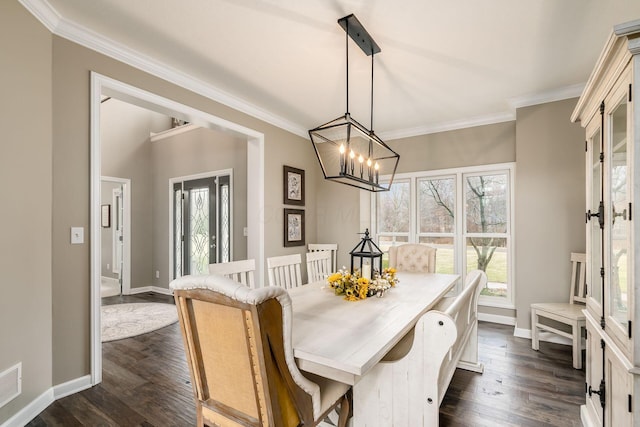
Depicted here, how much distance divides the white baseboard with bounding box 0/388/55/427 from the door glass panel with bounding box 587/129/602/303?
3.32 m

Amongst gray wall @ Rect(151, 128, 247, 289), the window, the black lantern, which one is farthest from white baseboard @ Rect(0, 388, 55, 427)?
the window

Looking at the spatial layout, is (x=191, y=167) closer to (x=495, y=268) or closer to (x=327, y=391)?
(x=327, y=391)

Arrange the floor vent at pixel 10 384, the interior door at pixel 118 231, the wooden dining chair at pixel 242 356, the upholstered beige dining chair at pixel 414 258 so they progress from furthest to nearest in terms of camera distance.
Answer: the interior door at pixel 118 231 → the upholstered beige dining chair at pixel 414 258 → the floor vent at pixel 10 384 → the wooden dining chair at pixel 242 356

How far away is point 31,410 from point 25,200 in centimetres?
132

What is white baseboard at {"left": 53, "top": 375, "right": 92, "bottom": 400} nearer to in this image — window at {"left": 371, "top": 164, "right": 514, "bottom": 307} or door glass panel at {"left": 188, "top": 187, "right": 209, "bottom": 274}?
door glass panel at {"left": 188, "top": 187, "right": 209, "bottom": 274}

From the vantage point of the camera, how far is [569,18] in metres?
2.07

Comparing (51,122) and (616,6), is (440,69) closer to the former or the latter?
(616,6)

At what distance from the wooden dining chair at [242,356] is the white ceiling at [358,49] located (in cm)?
186

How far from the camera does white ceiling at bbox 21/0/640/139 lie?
79.3 inches

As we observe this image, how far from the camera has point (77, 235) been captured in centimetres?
226

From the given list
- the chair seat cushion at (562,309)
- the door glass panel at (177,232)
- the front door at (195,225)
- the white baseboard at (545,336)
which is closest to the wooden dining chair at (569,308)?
the chair seat cushion at (562,309)

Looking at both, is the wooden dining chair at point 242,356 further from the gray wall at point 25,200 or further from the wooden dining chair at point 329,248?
the wooden dining chair at point 329,248

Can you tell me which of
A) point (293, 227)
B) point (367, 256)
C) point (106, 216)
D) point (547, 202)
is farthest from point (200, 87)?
point (106, 216)

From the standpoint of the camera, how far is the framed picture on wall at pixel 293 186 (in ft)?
14.2
